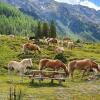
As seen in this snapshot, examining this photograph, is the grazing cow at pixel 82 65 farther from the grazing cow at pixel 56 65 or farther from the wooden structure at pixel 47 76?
the wooden structure at pixel 47 76

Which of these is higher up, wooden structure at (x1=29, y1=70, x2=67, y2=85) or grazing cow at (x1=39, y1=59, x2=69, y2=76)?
grazing cow at (x1=39, y1=59, x2=69, y2=76)

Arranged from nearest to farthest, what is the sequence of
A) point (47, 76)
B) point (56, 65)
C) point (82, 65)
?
1. point (47, 76)
2. point (56, 65)
3. point (82, 65)

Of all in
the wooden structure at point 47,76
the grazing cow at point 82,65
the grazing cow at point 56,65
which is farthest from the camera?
the grazing cow at point 82,65

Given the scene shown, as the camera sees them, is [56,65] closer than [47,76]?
No

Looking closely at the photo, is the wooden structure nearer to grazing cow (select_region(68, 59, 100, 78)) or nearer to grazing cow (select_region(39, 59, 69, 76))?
grazing cow (select_region(39, 59, 69, 76))

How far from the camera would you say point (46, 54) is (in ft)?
219

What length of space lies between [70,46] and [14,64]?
43123mm

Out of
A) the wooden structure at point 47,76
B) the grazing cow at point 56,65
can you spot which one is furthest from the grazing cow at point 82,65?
the wooden structure at point 47,76

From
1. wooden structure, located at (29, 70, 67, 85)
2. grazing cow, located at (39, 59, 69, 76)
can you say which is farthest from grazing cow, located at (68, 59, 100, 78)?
wooden structure, located at (29, 70, 67, 85)

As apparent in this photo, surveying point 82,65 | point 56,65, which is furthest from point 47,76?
point 82,65

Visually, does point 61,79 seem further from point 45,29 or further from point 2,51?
point 45,29

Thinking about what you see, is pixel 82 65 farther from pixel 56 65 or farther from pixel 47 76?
pixel 47 76

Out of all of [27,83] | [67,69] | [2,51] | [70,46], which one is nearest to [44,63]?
[67,69]

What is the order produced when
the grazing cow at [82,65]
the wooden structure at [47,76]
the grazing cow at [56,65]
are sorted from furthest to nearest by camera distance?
the grazing cow at [82,65] → the grazing cow at [56,65] → the wooden structure at [47,76]
